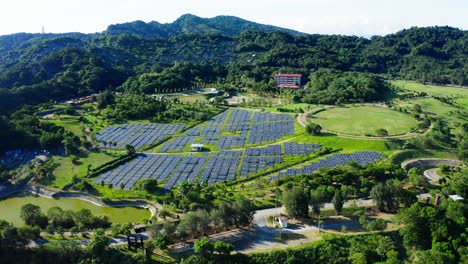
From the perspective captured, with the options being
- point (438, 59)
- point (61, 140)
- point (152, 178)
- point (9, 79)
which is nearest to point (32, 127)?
point (61, 140)

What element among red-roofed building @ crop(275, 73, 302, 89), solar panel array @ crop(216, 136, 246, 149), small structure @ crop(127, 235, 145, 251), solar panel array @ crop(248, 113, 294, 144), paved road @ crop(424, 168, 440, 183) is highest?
red-roofed building @ crop(275, 73, 302, 89)

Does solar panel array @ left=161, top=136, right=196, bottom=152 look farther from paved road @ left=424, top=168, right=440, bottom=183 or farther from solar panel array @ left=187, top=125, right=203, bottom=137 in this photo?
paved road @ left=424, top=168, right=440, bottom=183

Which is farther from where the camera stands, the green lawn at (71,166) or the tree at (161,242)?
the green lawn at (71,166)

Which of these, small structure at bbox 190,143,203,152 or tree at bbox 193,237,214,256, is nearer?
tree at bbox 193,237,214,256

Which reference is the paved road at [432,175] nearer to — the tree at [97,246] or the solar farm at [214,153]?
the solar farm at [214,153]

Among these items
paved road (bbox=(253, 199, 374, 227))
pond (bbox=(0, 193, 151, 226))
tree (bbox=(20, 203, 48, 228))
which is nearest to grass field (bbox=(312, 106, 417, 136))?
paved road (bbox=(253, 199, 374, 227))

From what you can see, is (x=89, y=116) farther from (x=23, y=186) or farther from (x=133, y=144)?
(x=23, y=186)

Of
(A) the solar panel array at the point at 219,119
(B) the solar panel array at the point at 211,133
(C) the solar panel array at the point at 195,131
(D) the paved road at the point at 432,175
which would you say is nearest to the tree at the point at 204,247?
(D) the paved road at the point at 432,175
